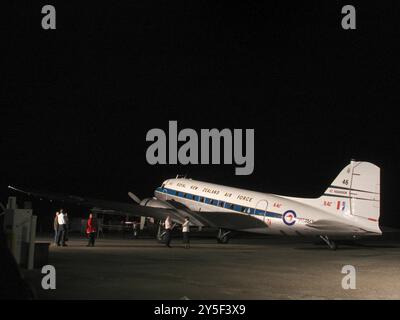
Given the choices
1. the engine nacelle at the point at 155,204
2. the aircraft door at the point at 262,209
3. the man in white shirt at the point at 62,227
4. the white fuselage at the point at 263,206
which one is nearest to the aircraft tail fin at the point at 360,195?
the white fuselage at the point at 263,206

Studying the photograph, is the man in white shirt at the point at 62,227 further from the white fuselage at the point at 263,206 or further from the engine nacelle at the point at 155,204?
the white fuselage at the point at 263,206

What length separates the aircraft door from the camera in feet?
103

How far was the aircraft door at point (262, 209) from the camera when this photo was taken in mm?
31500

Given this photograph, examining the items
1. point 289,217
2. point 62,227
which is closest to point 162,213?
point 62,227

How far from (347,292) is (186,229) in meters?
17.5

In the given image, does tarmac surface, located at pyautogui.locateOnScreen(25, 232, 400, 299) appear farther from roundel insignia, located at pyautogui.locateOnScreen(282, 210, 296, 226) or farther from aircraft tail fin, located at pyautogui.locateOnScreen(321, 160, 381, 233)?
roundel insignia, located at pyautogui.locateOnScreen(282, 210, 296, 226)

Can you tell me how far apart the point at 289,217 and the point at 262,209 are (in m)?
2.12

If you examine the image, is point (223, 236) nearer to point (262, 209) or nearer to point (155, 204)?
point (262, 209)

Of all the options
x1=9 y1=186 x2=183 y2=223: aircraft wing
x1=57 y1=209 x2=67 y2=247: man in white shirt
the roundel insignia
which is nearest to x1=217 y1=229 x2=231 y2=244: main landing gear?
x1=9 y1=186 x2=183 y2=223: aircraft wing

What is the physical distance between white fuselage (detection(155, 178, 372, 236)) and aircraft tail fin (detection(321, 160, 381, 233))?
469mm

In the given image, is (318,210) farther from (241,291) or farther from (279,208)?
(241,291)

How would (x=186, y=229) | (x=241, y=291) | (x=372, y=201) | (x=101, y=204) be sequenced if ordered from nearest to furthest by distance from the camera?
1. (x=241, y=291)
2. (x=372, y=201)
3. (x=186, y=229)
4. (x=101, y=204)
